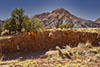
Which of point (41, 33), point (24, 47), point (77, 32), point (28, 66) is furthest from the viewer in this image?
point (77, 32)

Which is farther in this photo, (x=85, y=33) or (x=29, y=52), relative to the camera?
(x=85, y=33)

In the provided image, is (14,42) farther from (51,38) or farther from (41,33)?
(51,38)

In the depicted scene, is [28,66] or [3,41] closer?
[28,66]

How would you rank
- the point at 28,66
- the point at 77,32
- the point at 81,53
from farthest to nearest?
the point at 77,32 < the point at 81,53 < the point at 28,66

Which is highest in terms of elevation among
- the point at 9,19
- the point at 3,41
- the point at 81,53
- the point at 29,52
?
the point at 9,19

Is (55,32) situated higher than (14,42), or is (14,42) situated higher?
(55,32)

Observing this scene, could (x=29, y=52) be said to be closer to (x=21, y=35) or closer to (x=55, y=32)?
(x=21, y=35)

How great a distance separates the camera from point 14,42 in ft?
35.3

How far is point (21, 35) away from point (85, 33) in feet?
28.7

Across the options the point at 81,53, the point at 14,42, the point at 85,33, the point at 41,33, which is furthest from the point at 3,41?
the point at 85,33

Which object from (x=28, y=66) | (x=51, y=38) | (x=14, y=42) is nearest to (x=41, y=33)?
(x=51, y=38)

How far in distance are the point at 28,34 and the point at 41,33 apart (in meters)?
1.60

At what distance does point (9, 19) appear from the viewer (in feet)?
41.0

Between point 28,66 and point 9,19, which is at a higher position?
point 9,19
